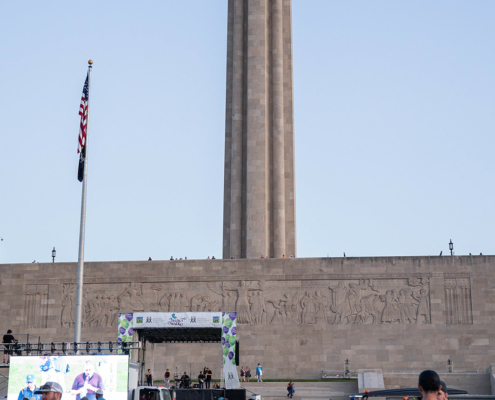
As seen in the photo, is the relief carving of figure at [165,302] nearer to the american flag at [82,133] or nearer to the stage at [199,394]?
the stage at [199,394]

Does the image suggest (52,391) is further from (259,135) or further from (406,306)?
(259,135)

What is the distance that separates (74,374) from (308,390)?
1407 cm

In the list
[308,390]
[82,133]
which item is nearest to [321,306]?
[308,390]

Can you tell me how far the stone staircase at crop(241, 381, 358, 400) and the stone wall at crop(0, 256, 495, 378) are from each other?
115 inches

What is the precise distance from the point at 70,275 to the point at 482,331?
17152 millimetres

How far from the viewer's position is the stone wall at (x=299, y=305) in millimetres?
30031

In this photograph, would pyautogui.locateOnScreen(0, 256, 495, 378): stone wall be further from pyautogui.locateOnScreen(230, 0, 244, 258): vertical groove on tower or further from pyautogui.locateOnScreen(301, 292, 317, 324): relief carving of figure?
pyautogui.locateOnScreen(230, 0, 244, 258): vertical groove on tower

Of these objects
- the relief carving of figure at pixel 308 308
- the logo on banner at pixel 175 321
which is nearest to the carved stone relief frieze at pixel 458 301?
the relief carving of figure at pixel 308 308

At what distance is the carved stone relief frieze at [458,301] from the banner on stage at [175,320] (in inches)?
495

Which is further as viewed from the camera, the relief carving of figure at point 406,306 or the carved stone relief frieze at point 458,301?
the relief carving of figure at point 406,306

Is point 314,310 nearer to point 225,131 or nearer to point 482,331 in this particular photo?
point 482,331

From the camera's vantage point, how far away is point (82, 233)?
1888cm

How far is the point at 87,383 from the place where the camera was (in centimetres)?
1373

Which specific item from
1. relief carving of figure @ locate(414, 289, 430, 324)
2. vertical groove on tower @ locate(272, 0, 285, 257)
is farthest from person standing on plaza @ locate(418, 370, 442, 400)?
vertical groove on tower @ locate(272, 0, 285, 257)
